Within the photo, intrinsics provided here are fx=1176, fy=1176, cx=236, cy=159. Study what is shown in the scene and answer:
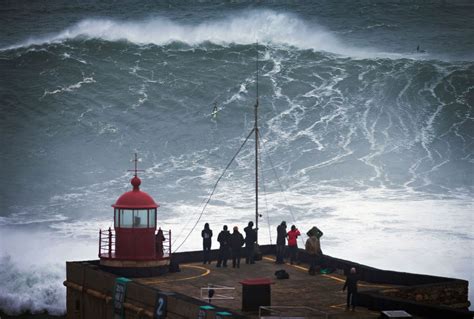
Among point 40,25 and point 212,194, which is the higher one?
point 40,25

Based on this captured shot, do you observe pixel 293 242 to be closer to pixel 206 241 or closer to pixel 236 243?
pixel 236 243

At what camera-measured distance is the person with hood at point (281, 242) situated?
26797mm

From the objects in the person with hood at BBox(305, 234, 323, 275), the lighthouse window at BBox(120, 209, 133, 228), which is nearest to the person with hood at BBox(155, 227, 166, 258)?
the lighthouse window at BBox(120, 209, 133, 228)

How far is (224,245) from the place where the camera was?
1050 inches

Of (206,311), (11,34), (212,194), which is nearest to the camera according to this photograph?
(206,311)

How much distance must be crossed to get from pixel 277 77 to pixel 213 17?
11846 millimetres

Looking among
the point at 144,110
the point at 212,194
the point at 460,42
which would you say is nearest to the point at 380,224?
the point at 212,194

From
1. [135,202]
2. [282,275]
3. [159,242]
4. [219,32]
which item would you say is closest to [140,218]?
[135,202]

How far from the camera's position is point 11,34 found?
68562mm

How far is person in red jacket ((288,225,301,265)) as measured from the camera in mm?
26688

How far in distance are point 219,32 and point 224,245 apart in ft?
140

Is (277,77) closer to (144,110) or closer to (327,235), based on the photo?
(144,110)

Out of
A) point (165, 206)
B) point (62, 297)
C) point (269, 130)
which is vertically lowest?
point (62, 297)

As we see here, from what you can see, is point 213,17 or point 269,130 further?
point 213,17
